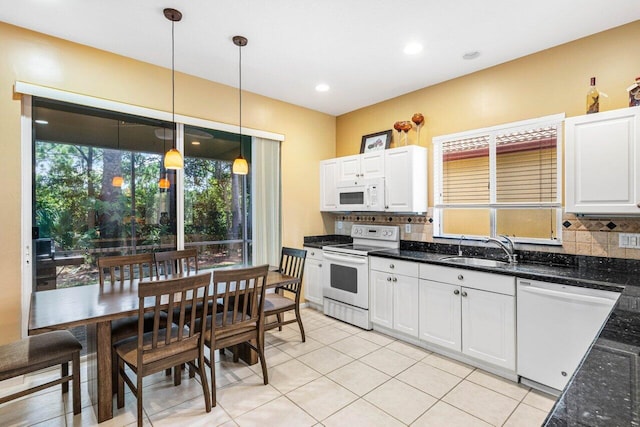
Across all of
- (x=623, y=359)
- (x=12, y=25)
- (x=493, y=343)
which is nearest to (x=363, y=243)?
(x=493, y=343)

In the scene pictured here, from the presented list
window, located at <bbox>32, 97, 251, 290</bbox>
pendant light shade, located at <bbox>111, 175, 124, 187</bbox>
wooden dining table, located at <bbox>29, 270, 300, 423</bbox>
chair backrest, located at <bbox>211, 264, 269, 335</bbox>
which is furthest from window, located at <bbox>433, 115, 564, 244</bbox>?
pendant light shade, located at <bbox>111, 175, 124, 187</bbox>

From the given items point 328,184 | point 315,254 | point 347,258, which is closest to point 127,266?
point 315,254

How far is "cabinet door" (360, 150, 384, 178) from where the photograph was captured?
12.9 feet

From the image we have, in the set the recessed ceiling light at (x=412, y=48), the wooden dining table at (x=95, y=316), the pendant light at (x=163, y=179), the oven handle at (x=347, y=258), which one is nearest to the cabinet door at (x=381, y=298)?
the oven handle at (x=347, y=258)

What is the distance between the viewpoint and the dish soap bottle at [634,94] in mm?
2258

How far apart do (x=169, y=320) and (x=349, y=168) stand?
9.82 ft

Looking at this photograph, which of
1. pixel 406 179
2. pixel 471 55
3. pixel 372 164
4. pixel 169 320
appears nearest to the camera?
pixel 169 320

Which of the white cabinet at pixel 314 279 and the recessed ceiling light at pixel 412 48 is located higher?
the recessed ceiling light at pixel 412 48

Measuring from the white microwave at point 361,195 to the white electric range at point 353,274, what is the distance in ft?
1.08

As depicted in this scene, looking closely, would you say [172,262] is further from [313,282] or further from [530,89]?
[530,89]

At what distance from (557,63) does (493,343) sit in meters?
2.49

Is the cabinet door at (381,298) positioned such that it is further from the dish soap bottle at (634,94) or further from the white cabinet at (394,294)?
the dish soap bottle at (634,94)

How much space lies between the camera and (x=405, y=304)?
3.24 metres

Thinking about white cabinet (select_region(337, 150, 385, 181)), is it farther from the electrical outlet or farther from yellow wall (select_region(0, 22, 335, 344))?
the electrical outlet
